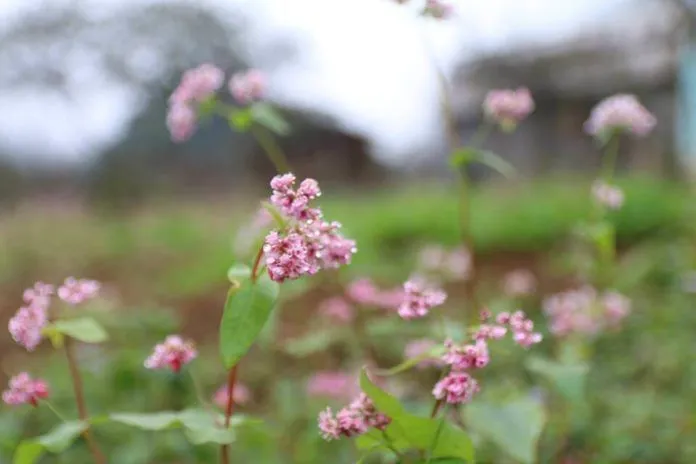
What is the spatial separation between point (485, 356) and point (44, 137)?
553 centimetres

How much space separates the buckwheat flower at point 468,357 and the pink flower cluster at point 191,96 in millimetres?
577

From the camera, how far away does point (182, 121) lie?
3.89 feet

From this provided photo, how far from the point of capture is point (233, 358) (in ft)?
2.51

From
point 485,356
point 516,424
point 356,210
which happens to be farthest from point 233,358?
point 356,210

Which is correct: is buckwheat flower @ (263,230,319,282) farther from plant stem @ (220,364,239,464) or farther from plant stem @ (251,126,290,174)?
plant stem @ (251,126,290,174)

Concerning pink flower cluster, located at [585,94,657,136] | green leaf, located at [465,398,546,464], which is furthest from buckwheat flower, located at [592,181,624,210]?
green leaf, located at [465,398,546,464]

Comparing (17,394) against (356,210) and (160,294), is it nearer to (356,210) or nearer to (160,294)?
(160,294)

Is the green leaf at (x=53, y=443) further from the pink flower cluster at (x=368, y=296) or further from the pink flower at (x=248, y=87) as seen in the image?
the pink flower cluster at (x=368, y=296)

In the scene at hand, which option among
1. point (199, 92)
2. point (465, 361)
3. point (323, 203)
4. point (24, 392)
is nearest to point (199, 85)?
point (199, 92)

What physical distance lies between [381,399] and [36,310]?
1.27 feet

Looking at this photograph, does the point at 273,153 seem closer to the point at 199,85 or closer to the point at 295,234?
the point at 199,85

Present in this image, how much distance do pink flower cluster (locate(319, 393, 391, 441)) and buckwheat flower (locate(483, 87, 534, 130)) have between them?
1.95ft

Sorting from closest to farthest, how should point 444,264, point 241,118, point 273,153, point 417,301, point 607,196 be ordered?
point 417,301 < point 241,118 < point 273,153 < point 607,196 < point 444,264

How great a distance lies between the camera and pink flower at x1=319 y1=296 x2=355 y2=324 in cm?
148
